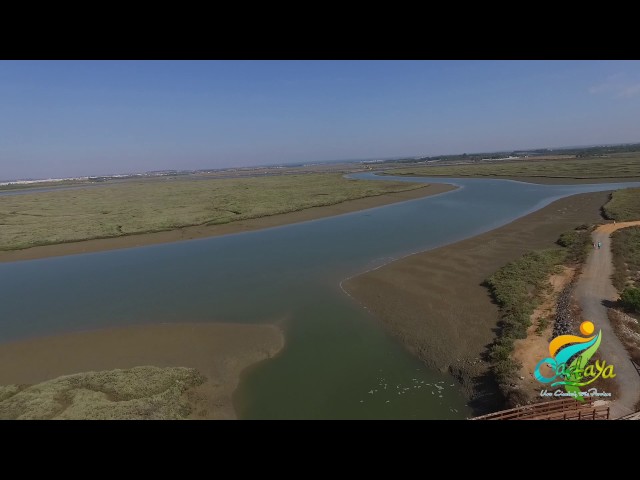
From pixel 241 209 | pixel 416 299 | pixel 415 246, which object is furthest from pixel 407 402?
pixel 241 209

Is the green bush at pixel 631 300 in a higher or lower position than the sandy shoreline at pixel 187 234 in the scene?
lower

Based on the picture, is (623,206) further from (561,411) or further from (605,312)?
(561,411)

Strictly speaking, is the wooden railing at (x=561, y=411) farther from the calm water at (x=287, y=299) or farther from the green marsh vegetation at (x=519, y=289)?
the calm water at (x=287, y=299)

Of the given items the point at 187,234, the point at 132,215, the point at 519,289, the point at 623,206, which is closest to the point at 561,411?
the point at 519,289

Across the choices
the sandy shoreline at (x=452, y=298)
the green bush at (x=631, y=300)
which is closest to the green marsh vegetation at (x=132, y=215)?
the sandy shoreline at (x=452, y=298)

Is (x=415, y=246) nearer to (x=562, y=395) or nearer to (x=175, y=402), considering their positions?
(x=562, y=395)

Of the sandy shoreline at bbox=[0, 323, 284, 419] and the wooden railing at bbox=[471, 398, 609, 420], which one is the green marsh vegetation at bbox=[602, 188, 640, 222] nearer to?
the wooden railing at bbox=[471, 398, 609, 420]
